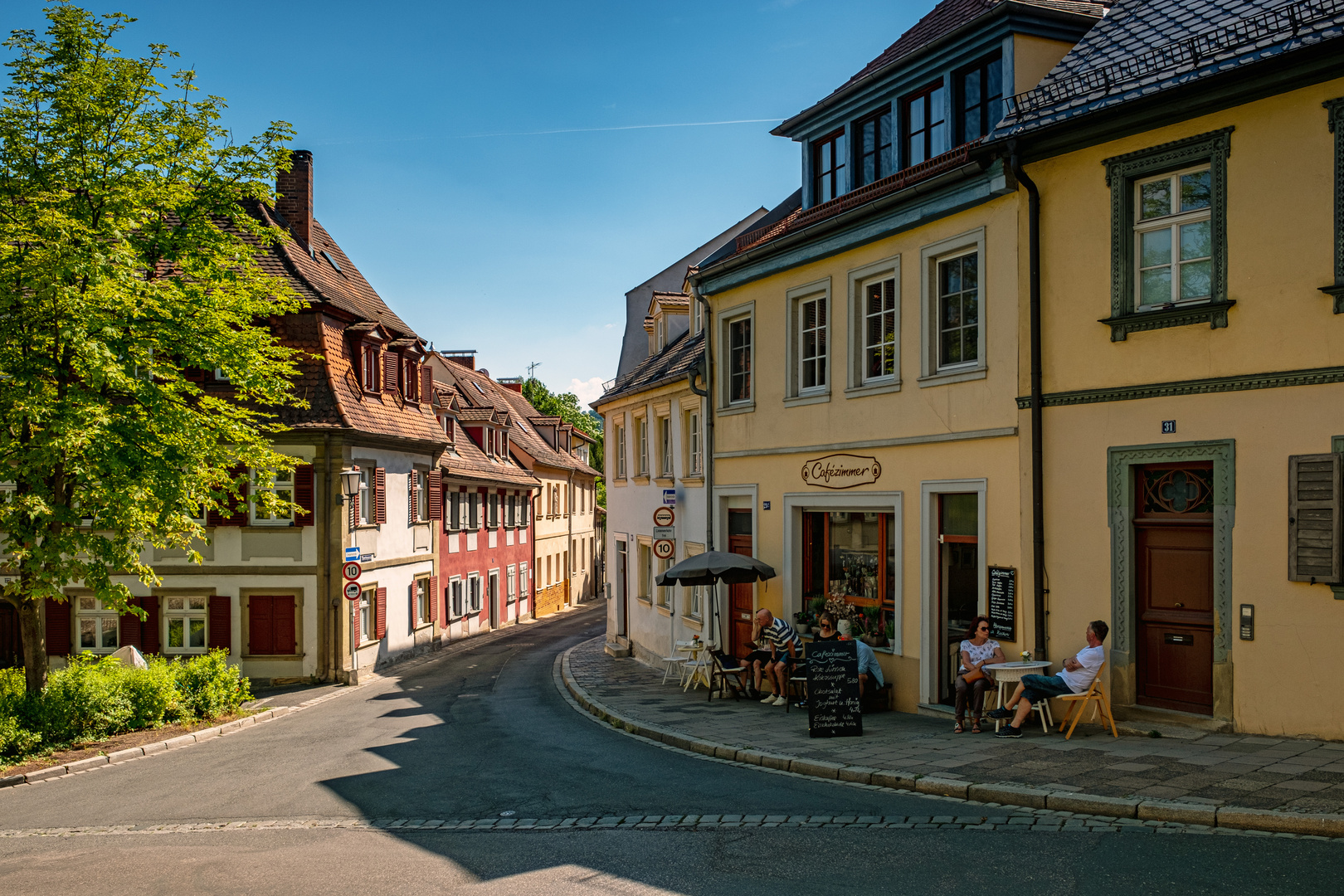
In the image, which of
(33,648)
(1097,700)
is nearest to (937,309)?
(1097,700)

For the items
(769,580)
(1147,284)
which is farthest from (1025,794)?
(769,580)

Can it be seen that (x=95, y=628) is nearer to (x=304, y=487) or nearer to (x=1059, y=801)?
(x=304, y=487)

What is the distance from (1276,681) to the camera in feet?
35.5

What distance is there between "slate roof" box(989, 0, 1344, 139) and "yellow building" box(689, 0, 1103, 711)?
2.84ft

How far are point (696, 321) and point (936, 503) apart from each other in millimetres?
11180

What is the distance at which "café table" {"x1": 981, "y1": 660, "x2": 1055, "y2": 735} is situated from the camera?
1228 cm

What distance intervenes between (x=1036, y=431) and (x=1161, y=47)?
4.53 m

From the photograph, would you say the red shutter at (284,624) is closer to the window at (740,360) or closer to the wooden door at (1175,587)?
the window at (740,360)

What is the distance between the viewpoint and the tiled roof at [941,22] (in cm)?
1489

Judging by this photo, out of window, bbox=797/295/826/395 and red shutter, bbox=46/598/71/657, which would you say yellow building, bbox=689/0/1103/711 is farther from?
red shutter, bbox=46/598/71/657

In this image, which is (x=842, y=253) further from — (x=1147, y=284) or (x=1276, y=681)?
(x=1276, y=681)

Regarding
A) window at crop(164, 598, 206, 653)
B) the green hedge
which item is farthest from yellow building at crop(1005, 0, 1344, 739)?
window at crop(164, 598, 206, 653)

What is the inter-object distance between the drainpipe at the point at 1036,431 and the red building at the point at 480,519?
23.6 m

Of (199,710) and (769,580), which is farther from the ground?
(769,580)
